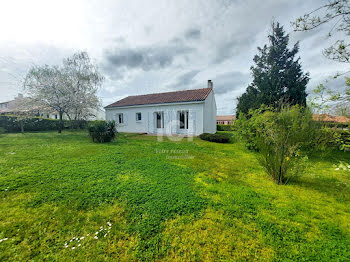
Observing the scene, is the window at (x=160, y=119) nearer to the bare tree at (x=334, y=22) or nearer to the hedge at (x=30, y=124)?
the hedge at (x=30, y=124)

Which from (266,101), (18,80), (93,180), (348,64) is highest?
(18,80)

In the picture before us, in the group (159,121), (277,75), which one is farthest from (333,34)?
(159,121)

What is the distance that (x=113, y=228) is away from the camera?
2090 mm

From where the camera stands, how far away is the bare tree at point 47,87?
37.9ft

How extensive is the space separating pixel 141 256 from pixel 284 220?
8.34ft

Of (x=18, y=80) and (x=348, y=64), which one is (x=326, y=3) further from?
(x=18, y=80)

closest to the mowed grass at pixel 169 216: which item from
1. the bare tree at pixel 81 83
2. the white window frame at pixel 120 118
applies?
the bare tree at pixel 81 83

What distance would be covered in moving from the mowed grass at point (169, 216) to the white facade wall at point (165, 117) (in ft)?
27.0

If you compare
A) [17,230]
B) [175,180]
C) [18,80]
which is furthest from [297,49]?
[18,80]

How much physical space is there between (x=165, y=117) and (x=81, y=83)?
32.5 ft

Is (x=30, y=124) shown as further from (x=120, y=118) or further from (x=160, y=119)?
(x=160, y=119)

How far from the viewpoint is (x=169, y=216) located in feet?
7.68

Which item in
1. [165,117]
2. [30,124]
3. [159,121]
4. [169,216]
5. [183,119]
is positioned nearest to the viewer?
[169,216]

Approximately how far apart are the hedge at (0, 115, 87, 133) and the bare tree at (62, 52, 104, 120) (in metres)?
1.90
